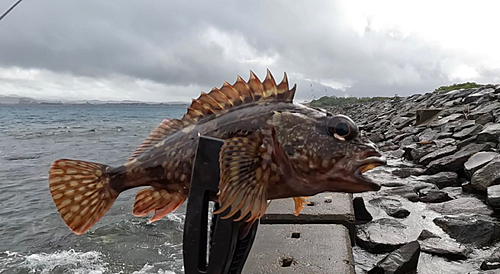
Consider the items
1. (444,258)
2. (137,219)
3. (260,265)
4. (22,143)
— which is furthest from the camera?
(22,143)

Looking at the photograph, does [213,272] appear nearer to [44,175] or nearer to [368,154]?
[368,154]

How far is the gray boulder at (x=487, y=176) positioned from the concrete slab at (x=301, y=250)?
2.97 m

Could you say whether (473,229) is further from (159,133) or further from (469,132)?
(469,132)

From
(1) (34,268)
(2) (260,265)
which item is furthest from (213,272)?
(1) (34,268)

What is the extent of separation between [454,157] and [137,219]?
6504 mm

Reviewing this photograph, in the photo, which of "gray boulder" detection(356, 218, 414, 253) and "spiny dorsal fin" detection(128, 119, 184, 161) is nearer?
"spiny dorsal fin" detection(128, 119, 184, 161)

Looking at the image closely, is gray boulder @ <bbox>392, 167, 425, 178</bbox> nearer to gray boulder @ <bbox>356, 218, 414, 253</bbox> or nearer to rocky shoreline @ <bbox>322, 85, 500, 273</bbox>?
rocky shoreline @ <bbox>322, 85, 500, 273</bbox>

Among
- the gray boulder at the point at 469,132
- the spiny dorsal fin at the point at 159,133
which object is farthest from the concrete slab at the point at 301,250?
the gray boulder at the point at 469,132

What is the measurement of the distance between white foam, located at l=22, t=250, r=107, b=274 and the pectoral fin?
4749 mm

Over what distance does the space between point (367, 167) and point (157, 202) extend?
943 millimetres

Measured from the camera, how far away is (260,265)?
11.0ft

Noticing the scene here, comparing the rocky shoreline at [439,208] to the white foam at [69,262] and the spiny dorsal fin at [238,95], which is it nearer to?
the spiny dorsal fin at [238,95]

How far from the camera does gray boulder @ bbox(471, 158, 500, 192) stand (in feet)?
18.4

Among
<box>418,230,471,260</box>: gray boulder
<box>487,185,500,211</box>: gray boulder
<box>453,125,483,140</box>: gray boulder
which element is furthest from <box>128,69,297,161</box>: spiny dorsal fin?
<box>453,125,483,140</box>: gray boulder
